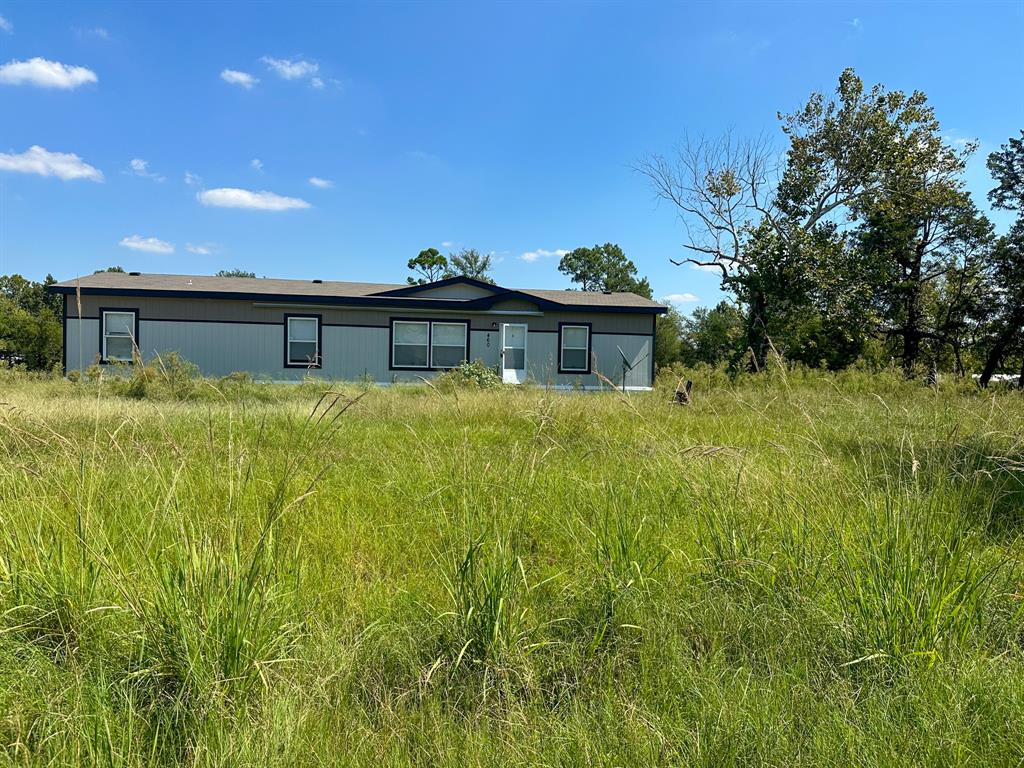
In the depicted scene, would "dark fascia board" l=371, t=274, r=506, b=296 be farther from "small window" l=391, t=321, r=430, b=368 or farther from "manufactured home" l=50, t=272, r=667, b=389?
"small window" l=391, t=321, r=430, b=368

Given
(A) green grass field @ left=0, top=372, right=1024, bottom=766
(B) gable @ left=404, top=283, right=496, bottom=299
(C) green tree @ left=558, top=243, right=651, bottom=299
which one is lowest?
(A) green grass field @ left=0, top=372, right=1024, bottom=766

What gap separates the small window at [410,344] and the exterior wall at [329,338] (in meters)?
0.24

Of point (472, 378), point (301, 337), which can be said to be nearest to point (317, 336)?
point (301, 337)

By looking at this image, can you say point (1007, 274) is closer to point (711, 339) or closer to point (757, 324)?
point (757, 324)

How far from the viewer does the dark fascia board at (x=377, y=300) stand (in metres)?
16.9

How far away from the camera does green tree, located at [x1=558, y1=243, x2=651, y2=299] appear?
54781 mm

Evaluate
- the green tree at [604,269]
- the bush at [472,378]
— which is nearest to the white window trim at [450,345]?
the bush at [472,378]

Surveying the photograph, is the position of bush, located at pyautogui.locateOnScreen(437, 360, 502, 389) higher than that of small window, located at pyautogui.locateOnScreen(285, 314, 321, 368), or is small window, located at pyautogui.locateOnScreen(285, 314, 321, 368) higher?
small window, located at pyautogui.locateOnScreen(285, 314, 321, 368)

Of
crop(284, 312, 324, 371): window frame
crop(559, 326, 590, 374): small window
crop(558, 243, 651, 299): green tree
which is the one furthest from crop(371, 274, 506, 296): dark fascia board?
crop(558, 243, 651, 299): green tree

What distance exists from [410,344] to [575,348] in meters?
5.54

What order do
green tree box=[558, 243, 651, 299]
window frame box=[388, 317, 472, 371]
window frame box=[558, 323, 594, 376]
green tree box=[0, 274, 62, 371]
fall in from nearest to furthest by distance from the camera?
window frame box=[388, 317, 472, 371], window frame box=[558, 323, 594, 376], green tree box=[0, 274, 62, 371], green tree box=[558, 243, 651, 299]

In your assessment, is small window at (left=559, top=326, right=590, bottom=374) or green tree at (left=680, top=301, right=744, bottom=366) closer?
small window at (left=559, top=326, right=590, bottom=374)

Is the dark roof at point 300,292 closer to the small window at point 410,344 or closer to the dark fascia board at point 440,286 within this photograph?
the dark fascia board at point 440,286

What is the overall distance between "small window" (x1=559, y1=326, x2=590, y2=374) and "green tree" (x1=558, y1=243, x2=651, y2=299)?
118 ft
